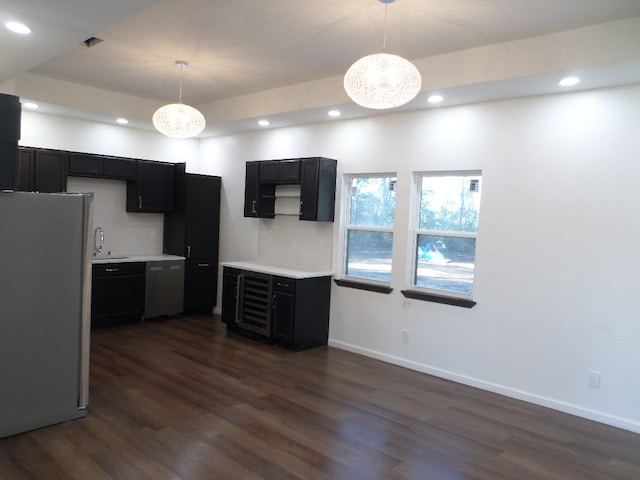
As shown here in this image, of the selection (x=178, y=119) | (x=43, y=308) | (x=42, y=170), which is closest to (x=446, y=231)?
(x=178, y=119)

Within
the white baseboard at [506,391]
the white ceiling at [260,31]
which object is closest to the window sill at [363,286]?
the white baseboard at [506,391]

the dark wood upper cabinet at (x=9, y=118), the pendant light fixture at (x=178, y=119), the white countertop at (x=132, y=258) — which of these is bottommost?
the white countertop at (x=132, y=258)

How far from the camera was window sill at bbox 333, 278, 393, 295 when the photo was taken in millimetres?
5133

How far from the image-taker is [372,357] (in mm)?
5230

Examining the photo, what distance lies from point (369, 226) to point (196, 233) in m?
2.72

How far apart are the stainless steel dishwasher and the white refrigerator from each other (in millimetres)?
2916

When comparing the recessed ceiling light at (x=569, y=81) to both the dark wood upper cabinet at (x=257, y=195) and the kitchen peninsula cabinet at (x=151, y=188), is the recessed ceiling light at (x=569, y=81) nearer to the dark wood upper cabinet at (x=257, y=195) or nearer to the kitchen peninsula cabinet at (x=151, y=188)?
the dark wood upper cabinet at (x=257, y=195)

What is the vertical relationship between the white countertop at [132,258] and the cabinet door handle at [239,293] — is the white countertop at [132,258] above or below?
above

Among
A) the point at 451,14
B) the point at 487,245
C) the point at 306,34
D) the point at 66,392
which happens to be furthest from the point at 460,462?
the point at 306,34

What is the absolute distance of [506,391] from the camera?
427cm

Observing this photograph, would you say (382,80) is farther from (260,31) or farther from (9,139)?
(9,139)

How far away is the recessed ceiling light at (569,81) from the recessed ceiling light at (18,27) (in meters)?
3.91

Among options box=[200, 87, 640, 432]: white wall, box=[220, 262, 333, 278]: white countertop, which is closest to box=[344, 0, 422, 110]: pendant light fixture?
box=[200, 87, 640, 432]: white wall

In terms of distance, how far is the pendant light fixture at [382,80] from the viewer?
284 cm
